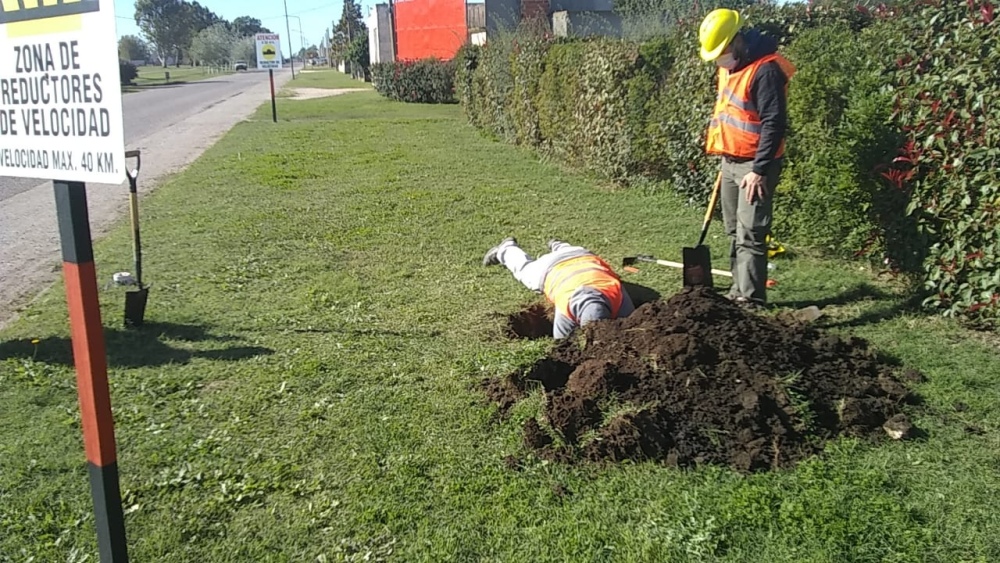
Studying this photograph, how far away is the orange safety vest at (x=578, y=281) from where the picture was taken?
5.34 meters

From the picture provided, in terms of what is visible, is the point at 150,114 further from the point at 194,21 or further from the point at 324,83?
the point at 194,21

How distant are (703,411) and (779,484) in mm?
527

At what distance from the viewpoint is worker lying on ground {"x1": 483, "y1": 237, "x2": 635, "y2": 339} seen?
5.20m

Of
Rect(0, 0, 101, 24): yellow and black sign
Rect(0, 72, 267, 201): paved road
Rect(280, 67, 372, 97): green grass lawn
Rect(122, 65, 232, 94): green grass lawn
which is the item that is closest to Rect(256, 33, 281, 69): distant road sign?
Rect(0, 72, 267, 201): paved road

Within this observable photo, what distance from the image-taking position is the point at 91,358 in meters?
2.34

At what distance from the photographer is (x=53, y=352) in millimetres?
5254

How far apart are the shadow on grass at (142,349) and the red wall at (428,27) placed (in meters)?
33.3

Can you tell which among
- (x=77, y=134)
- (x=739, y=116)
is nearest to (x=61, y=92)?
(x=77, y=134)

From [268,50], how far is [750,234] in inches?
948

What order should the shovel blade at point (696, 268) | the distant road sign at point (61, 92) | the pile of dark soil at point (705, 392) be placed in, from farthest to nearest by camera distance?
the shovel blade at point (696, 268)
the pile of dark soil at point (705, 392)
the distant road sign at point (61, 92)

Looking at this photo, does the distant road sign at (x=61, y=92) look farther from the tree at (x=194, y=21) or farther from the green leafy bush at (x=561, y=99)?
the tree at (x=194, y=21)

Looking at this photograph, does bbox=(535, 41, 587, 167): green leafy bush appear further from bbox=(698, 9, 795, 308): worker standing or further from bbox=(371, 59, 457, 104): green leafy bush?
bbox=(371, 59, 457, 104): green leafy bush

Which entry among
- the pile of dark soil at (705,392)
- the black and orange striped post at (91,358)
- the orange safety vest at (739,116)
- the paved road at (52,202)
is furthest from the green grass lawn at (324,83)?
the black and orange striped post at (91,358)

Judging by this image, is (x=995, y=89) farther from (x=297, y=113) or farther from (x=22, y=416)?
(x=297, y=113)
